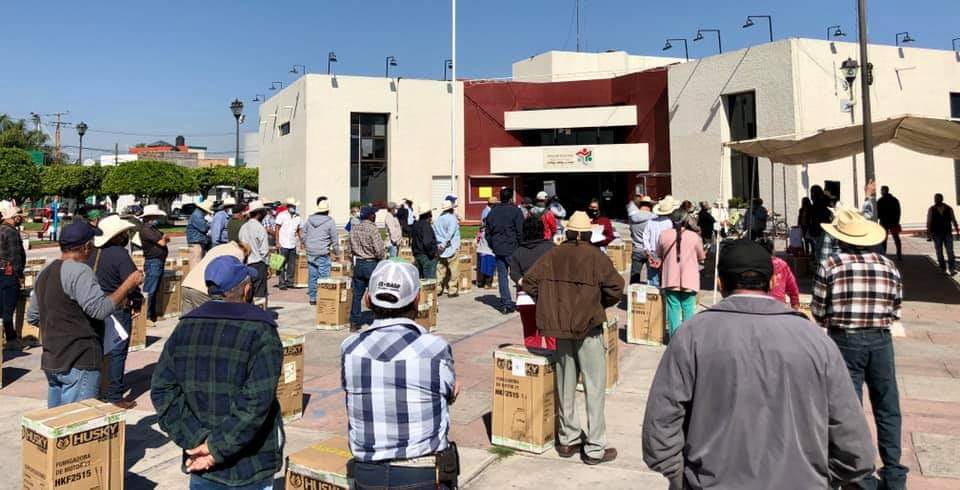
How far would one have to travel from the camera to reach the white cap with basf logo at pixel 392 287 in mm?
2875

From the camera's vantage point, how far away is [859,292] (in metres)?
4.28

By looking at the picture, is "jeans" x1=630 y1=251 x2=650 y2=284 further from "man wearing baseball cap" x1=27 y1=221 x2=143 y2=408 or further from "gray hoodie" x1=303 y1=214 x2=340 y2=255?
"man wearing baseball cap" x1=27 y1=221 x2=143 y2=408

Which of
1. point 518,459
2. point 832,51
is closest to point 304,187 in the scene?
point 832,51

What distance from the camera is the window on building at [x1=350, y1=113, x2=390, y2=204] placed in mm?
38188

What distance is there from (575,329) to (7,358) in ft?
25.5

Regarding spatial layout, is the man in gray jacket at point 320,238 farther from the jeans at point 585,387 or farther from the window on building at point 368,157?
the window on building at point 368,157

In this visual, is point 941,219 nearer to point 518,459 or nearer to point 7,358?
point 518,459

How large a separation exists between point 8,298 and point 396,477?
8.32m

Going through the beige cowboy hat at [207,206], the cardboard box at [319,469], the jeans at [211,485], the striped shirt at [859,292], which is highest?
the beige cowboy hat at [207,206]

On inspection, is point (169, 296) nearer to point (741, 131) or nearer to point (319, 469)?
point (319, 469)

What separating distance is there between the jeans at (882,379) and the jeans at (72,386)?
16.8ft

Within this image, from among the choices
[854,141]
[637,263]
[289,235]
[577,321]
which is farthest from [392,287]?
[854,141]

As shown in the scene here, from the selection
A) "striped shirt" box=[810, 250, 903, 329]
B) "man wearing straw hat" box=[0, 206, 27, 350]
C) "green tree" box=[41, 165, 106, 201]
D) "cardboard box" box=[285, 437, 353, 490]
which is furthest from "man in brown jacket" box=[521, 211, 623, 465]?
"green tree" box=[41, 165, 106, 201]

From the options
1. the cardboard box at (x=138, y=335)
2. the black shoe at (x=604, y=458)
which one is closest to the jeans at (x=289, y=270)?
the cardboard box at (x=138, y=335)
